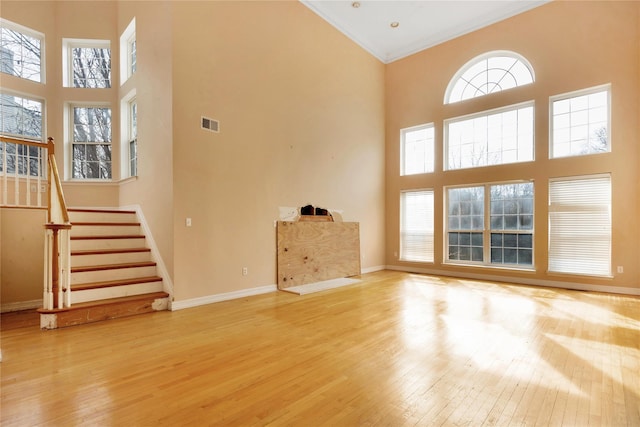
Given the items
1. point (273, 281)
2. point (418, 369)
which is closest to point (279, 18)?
point (273, 281)

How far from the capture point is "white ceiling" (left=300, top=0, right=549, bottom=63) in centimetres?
572

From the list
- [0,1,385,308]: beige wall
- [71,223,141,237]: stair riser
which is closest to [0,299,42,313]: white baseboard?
[71,223,141,237]: stair riser

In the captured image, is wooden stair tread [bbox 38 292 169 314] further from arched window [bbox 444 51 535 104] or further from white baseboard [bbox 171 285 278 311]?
arched window [bbox 444 51 535 104]

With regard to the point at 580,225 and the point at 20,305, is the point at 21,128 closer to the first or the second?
→ the point at 20,305

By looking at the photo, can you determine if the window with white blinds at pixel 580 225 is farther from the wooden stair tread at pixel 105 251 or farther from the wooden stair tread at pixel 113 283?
the wooden stair tread at pixel 105 251

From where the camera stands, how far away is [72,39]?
5.59 metres

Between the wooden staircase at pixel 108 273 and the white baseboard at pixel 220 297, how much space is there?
7.0 inches

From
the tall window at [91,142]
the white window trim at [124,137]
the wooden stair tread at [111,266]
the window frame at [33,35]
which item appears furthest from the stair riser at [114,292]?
the window frame at [33,35]

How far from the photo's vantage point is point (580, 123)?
5195mm

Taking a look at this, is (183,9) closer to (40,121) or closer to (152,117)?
(152,117)

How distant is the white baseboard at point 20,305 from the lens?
3.85 m

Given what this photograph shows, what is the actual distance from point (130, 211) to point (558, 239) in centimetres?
749

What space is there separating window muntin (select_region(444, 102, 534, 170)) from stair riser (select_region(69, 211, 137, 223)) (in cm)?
636

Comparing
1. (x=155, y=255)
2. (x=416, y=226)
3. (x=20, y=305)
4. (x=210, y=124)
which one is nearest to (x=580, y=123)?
(x=416, y=226)
